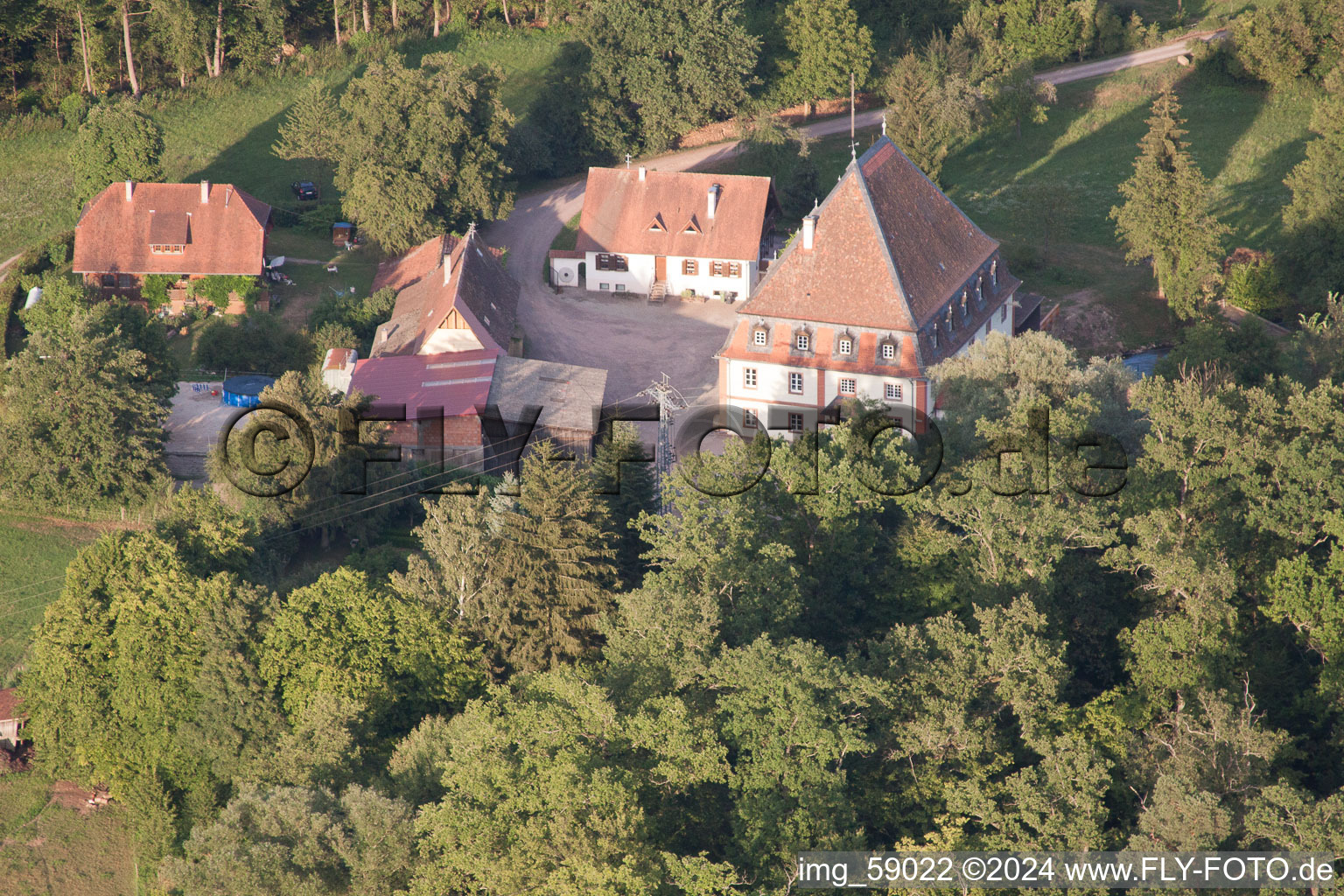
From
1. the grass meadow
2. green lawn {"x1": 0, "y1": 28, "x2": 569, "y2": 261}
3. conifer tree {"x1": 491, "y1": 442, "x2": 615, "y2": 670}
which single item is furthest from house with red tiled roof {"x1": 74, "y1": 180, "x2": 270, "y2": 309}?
conifer tree {"x1": 491, "y1": 442, "x2": 615, "y2": 670}

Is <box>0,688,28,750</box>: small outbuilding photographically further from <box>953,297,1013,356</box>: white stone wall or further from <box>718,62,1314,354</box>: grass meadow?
<box>718,62,1314,354</box>: grass meadow

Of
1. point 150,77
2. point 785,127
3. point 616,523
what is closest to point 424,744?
point 616,523

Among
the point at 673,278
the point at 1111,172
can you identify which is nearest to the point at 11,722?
the point at 673,278

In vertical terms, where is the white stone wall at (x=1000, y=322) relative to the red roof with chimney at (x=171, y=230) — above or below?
below

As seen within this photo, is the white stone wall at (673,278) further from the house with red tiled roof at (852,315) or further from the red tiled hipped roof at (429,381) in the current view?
the red tiled hipped roof at (429,381)

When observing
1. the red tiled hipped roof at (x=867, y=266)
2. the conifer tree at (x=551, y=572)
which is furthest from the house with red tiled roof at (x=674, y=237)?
the conifer tree at (x=551, y=572)

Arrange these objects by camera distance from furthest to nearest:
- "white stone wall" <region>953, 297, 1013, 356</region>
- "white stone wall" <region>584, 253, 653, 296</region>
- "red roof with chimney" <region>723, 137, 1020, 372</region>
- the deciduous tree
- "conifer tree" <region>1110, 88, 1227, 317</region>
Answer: the deciduous tree, "white stone wall" <region>584, 253, 653, 296</region>, "conifer tree" <region>1110, 88, 1227, 317</region>, "white stone wall" <region>953, 297, 1013, 356</region>, "red roof with chimney" <region>723, 137, 1020, 372</region>

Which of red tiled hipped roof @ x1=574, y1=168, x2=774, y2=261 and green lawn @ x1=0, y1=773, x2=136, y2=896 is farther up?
red tiled hipped roof @ x1=574, y1=168, x2=774, y2=261
